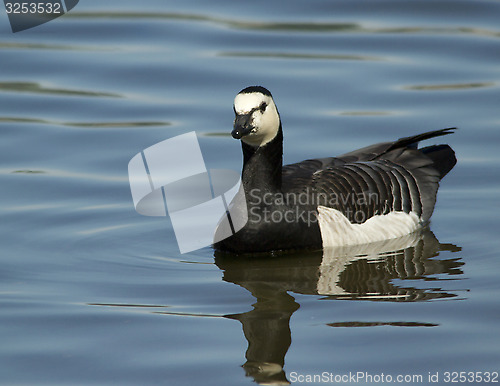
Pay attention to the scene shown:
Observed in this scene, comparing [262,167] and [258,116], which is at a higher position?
[258,116]

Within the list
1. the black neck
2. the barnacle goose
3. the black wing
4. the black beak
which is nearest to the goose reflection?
the barnacle goose

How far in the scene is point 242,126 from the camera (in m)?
8.86

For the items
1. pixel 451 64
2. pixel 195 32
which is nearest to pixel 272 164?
pixel 451 64

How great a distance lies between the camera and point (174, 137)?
40.8 feet

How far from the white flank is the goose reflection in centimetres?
8

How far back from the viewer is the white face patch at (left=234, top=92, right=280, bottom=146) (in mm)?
9008

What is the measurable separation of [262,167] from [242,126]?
0.65 meters

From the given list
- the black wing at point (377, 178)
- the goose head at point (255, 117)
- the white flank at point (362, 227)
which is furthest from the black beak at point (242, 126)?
the white flank at point (362, 227)

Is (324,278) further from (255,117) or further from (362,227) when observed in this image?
(255,117)

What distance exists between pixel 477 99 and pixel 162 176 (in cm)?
497

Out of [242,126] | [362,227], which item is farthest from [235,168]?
[242,126]

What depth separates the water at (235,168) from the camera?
7133 millimetres

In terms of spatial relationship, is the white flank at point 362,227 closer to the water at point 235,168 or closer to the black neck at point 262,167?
the water at point 235,168

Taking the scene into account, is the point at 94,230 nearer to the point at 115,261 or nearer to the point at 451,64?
the point at 115,261
